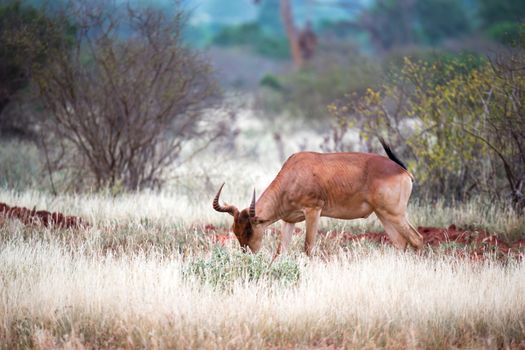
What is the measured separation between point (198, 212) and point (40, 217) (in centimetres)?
251

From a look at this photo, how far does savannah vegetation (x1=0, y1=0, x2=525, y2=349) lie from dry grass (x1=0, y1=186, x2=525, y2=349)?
0.08ft

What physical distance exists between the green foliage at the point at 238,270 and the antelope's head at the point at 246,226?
2.66ft

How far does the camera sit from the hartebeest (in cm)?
1076

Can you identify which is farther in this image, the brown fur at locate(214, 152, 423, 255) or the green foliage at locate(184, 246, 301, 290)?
the brown fur at locate(214, 152, 423, 255)

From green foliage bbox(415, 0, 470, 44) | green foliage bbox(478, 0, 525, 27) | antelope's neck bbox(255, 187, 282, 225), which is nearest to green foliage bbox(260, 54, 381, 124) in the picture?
antelope's neck bbox(255, 187, 282, 225)

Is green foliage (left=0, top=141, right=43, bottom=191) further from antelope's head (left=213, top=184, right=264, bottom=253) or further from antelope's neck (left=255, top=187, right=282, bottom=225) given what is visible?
antelope's head (left=213, top=184, right=264, bottom=253)

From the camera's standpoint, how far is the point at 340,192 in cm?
1088

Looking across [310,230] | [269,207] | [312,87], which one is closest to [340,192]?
[310,230]

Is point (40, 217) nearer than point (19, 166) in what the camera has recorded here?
Yes

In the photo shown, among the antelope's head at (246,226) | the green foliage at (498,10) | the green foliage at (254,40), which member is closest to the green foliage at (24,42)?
the antelope's head at (246,226)

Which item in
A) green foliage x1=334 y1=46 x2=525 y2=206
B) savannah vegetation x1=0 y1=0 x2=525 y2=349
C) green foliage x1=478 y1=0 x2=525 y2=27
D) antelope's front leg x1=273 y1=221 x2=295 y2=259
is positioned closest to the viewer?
savannah vegetation x1=0 y1=0 x2=525 y2=349

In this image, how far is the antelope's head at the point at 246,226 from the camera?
10.3 metres

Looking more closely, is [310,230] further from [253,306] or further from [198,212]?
[198,212]

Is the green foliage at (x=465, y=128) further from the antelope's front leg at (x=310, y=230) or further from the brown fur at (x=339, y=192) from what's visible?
the antelope's front leg at (x=310, y=230)
